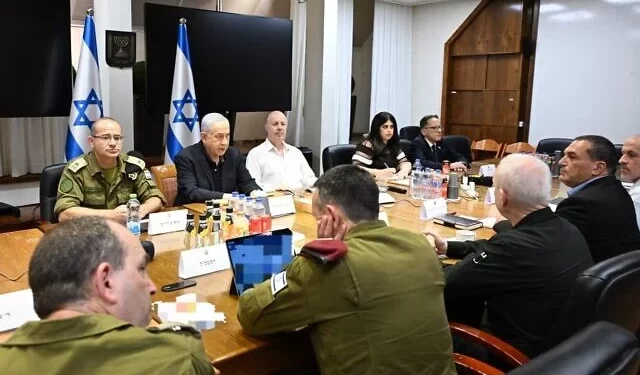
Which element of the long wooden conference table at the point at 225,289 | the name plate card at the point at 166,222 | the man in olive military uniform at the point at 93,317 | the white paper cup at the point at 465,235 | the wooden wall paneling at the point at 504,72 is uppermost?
the wooden wall paneling at the point at 504,72

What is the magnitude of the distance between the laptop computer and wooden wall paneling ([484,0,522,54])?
5929 millimetres

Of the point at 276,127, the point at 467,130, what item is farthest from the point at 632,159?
the point at 467,130

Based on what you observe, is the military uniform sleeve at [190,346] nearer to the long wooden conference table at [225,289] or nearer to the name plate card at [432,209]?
the long wooden conference table at [225,289]

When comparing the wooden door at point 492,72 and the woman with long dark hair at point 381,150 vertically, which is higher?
→ the wooden door at point 492,72

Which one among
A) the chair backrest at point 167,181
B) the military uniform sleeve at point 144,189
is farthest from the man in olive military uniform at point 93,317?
the chair backrest at point 167,181

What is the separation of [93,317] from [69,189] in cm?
203

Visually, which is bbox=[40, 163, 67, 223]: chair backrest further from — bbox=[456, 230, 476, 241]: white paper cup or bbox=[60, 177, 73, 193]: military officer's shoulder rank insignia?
bbox=[456, 230, 476, 241]: white paper cup

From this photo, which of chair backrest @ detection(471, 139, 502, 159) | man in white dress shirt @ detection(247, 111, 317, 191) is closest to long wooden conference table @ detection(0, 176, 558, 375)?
man in white dress shirt @ detection(247, 111, 317, 191)

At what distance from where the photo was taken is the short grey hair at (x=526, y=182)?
1.88 m

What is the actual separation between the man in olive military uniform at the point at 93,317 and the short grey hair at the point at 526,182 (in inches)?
52.0

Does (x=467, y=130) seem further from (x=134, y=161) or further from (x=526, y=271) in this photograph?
(x=526, y=271)

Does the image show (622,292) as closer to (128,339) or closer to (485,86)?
(128,339)

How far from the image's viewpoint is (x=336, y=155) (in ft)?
14.8

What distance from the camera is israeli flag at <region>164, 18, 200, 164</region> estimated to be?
443cm
